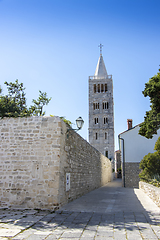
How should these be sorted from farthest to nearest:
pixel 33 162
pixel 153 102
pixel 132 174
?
1. pixel 132 174
2. pixel 153 102
3. pixel 33 162

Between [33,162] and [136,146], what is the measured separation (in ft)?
40.9

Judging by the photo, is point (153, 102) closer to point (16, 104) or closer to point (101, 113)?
point (16, 104)

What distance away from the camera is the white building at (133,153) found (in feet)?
56.6

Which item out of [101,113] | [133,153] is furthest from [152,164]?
[101,113]

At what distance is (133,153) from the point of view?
17.5 metres

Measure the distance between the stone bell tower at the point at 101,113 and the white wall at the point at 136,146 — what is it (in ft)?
91.0

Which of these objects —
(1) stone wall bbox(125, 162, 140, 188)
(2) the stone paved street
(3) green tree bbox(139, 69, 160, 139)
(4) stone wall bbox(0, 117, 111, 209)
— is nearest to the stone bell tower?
(1) stone wall bbox(125, 162, 140, 188)

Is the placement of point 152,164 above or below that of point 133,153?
below

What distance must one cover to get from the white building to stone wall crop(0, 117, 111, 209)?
1071 cm

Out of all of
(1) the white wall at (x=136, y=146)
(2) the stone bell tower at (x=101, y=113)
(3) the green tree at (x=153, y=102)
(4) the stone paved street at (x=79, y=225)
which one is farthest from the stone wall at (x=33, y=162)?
(2) the stone bell tower at (x=101, y=113)

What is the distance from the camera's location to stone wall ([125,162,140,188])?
56.2ft

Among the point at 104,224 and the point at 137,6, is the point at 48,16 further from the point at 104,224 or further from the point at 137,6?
the point at 104,224

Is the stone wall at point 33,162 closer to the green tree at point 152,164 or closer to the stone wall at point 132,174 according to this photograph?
the green tree at point 152,164

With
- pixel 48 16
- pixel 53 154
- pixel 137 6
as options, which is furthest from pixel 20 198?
pixel 137 6
